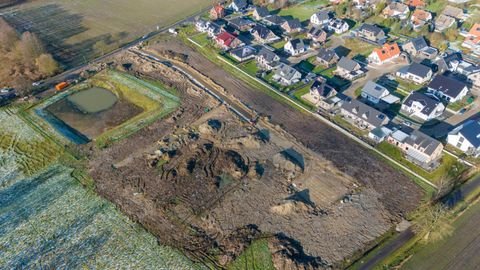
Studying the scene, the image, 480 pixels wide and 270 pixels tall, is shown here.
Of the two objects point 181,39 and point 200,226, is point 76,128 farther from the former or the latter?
point 181,39

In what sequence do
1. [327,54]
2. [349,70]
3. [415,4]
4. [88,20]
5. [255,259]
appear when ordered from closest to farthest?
[255,259] < [349,70] < [327,54] < [88,20] < [415,4]

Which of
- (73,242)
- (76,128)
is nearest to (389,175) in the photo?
(73,242)

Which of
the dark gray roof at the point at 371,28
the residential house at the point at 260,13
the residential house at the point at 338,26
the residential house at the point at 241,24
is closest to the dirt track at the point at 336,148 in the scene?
the residential house at the point at 241,24

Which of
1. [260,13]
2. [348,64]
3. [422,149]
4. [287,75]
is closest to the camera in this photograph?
[422,149]

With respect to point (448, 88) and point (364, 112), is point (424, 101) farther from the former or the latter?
point (364, 112)

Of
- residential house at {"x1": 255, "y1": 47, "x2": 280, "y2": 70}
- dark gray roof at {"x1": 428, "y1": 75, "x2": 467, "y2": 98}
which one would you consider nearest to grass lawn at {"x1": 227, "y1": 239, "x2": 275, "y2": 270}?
residential house at {"x1": 255, "y1": 47, "x2": 280, "y2": 70}

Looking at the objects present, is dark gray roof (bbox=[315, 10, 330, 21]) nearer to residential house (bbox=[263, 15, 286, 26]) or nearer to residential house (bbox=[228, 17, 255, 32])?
residential house (bbox=[263, 15, 286, 26])

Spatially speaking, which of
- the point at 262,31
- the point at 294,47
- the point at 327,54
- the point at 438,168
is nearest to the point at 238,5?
the point at 262,31
